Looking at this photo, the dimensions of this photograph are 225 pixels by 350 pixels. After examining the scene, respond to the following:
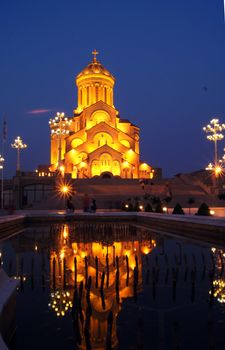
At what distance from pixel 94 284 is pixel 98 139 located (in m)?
42.4

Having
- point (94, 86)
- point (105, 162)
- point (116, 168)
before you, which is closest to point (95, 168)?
point (105, 162)

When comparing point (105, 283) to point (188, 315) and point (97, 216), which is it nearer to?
point (188, 315)

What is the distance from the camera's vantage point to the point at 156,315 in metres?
4.74

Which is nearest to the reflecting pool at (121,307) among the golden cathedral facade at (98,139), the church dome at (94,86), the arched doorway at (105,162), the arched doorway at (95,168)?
the golden cathedral facade at (98,139)

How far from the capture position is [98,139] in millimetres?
48000

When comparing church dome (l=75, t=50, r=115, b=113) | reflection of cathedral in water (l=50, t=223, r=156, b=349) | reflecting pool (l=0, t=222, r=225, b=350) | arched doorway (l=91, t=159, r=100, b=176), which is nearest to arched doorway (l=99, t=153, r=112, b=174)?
arched doorway (l=91, t=159, r=100, b=176)

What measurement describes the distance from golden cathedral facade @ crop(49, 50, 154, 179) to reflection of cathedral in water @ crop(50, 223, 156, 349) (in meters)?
29.8

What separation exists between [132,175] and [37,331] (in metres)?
42.2

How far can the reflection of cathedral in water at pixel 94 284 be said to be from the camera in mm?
4105

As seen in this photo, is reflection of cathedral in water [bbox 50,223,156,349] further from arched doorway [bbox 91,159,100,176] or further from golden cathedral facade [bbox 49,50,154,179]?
arched doorway [bbox 91,159,100,176]

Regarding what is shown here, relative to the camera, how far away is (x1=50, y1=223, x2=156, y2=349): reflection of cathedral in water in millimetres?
4105

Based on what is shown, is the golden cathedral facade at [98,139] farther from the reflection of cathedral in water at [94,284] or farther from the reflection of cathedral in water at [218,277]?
the reflection of cathedral in water at [218,277]

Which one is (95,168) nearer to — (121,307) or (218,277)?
(218,277)

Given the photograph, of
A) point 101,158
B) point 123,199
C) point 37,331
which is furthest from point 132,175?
point 37,331
